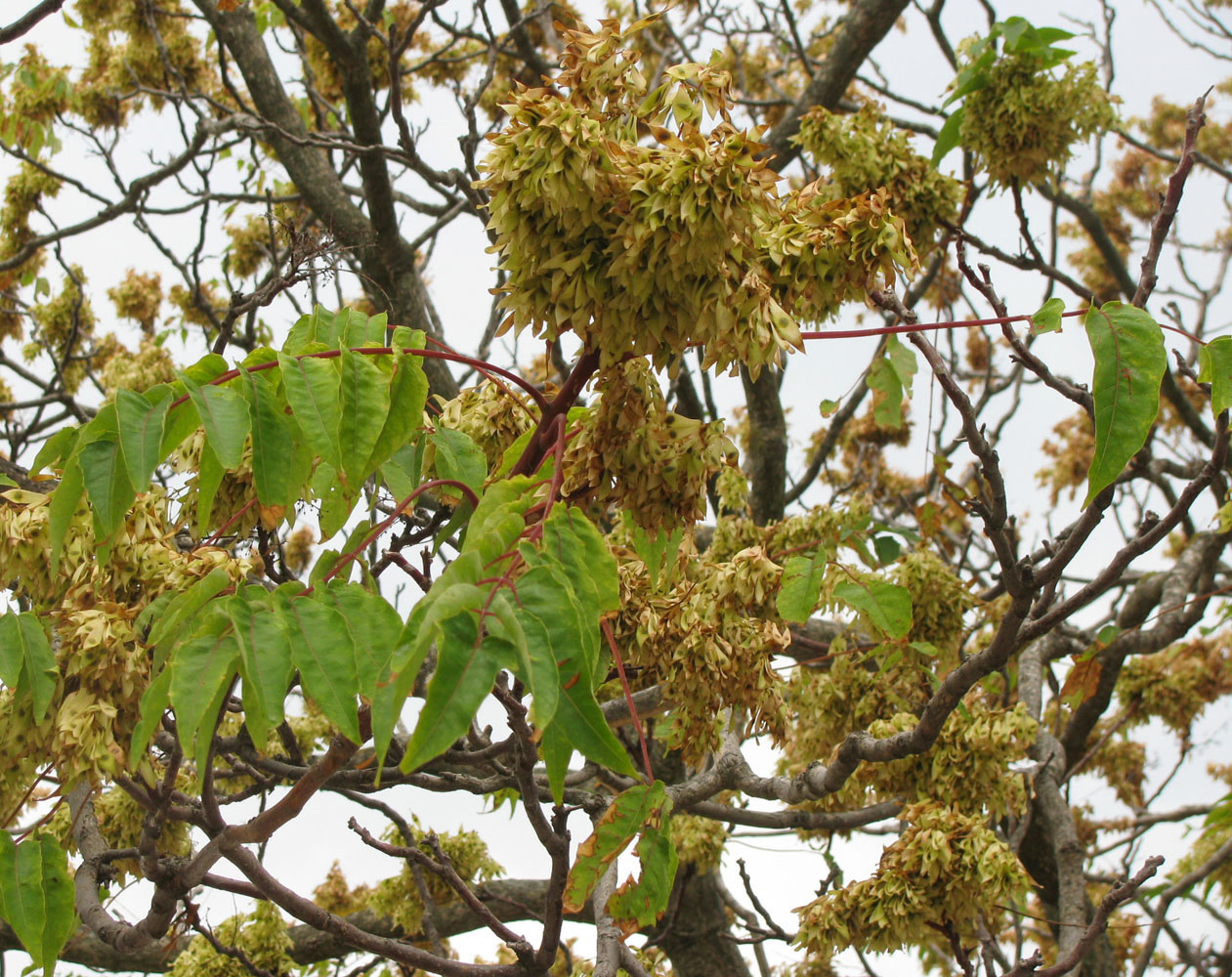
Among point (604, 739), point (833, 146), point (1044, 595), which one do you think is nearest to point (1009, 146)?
point (833, 146)

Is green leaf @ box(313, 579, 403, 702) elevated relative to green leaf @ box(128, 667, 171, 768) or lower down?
elevated

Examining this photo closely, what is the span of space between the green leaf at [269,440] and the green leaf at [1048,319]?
1.48 metres

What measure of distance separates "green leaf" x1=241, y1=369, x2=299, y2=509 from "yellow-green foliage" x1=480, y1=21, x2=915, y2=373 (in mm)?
473

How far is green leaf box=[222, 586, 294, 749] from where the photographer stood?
155 centimetres

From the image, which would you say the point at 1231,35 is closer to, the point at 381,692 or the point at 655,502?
the point at 655,502

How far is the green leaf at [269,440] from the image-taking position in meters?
1.89

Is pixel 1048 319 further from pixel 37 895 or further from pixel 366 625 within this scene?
pixel 37 895

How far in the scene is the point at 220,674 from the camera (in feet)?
5.14

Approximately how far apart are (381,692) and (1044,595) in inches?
86.5

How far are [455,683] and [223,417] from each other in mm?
777

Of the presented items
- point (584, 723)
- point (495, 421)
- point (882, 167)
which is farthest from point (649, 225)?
point (882, 167)

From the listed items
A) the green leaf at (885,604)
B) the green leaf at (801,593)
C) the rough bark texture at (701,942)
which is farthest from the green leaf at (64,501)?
the rough bark texture at (701,942)

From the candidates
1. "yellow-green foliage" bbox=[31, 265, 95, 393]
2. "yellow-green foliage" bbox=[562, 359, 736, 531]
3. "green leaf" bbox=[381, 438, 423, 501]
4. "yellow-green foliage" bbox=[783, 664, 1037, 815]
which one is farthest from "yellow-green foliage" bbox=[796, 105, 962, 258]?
"yellow-green foliage" bbox=[31, 265, 95, 393]

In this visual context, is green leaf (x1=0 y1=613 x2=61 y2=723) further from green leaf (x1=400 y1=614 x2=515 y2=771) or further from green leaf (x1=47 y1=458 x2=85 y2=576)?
green leaf (x1=400 y1=614 x2=515 y2=771)
